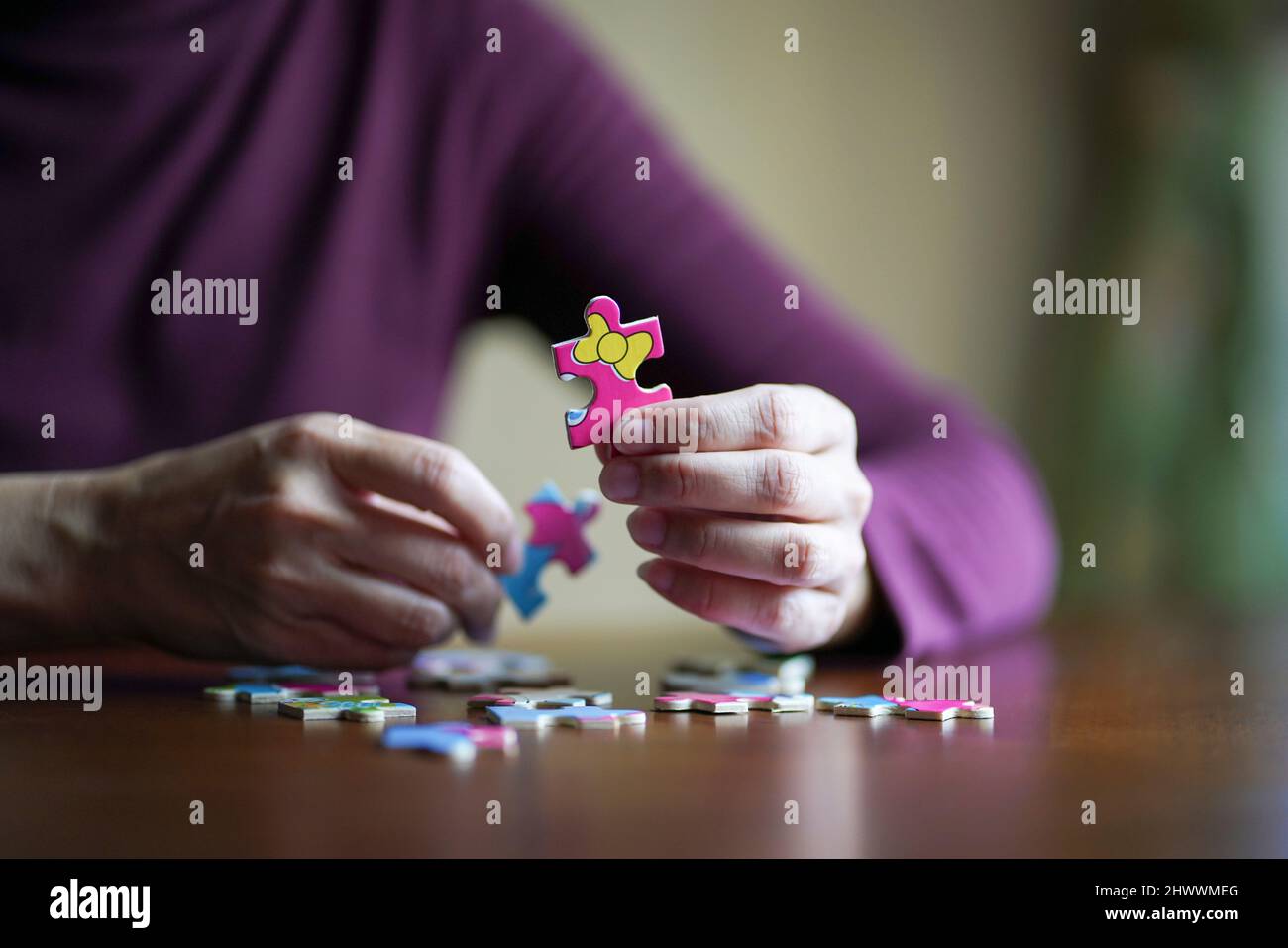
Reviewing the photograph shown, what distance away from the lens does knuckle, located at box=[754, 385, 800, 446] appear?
116 cm

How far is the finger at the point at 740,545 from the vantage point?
1164 millimetres

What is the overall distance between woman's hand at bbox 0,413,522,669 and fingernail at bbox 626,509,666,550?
0.46 ft

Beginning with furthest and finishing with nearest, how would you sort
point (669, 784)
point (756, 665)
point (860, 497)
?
point (756, 665)
point (860, 497)
point (669, 784)

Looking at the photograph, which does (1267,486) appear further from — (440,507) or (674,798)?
(674,798)

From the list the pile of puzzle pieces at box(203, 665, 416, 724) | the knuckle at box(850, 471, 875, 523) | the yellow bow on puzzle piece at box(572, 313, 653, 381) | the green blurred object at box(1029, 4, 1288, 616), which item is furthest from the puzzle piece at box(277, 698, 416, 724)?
the green blurred object at box(1029, 4, 1288, 616)

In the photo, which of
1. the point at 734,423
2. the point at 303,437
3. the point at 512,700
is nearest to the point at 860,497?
the point at 734,423

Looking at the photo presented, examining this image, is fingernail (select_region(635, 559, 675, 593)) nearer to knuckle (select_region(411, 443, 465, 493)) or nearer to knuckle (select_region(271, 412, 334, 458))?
knuckle (select_region(411, 443, 465, 493))

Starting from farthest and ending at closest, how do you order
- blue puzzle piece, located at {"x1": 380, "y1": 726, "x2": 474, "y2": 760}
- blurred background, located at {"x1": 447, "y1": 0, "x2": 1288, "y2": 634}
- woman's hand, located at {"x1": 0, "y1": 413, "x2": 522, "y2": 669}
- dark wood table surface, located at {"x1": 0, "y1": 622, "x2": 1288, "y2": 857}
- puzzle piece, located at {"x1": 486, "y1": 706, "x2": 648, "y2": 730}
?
blurred background, located at {"x1": 447, "y1": 0, "x2": 1288, "y2": 634} → woman's hand, located at {"x1": 0, "y1": 413, "x2": 522, "y2": 669} → puzzle piece, located at {"x1": 486, "y1": 706, "x2": 648, "y2": 730} → blue puzzle piece, located at {"x1": 380, "y1": 726, "x2": 474, "y2": 760} → dark wood table surface, located at {"x1": 0, "y1": 622, "x2": 1288, "y2": 857}

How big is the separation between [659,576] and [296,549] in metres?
0.35

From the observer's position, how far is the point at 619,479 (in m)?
1.08

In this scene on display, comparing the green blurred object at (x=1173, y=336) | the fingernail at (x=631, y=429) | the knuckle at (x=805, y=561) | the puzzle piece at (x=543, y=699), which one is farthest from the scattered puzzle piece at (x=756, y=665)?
the green blurred object at (x=1173, y=336)

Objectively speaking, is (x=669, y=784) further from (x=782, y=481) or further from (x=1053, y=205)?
(x=1053, y=205)

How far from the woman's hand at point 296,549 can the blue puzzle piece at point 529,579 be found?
0.05 meters
